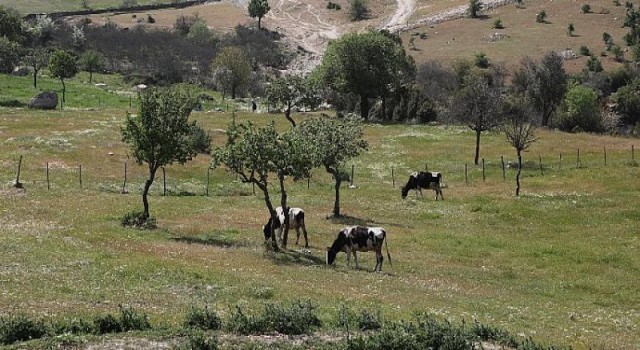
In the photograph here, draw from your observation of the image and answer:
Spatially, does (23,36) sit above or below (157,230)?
above

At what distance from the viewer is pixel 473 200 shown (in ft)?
196

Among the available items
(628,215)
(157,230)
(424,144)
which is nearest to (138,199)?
(157,230)

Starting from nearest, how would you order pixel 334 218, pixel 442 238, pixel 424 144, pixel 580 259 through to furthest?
pixel 580 259
pixel 442 238
pixel 334 218
pixel 424 144

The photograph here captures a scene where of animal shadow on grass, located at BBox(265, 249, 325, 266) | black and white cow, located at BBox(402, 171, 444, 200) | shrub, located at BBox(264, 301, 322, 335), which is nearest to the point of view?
shrub, located at BBox(264, 301, 322, 335)

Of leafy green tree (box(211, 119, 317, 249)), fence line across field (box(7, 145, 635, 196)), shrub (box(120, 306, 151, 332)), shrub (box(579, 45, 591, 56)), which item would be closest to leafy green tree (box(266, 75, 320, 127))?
fence line across field (box(7, 145, 635, 196))

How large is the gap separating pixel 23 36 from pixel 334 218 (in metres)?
126

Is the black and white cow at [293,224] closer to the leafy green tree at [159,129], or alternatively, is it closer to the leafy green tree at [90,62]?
the leafy green tree at [159,129]

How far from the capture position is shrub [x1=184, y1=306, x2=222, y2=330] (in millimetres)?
21531

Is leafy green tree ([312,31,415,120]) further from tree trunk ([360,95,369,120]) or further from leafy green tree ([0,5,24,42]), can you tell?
leafy green tree ([0,5,24,42])

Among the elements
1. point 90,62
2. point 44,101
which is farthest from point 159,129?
point 90,62

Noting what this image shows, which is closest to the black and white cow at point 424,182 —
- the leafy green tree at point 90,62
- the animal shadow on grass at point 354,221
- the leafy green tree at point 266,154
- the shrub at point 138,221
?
the animal shadow on grass at point 354,221

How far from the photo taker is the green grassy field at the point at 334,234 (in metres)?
27.0

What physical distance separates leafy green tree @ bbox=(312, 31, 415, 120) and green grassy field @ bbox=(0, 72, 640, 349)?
2697 centimetres

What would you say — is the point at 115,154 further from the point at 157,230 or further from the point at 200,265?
the point at 200,265
